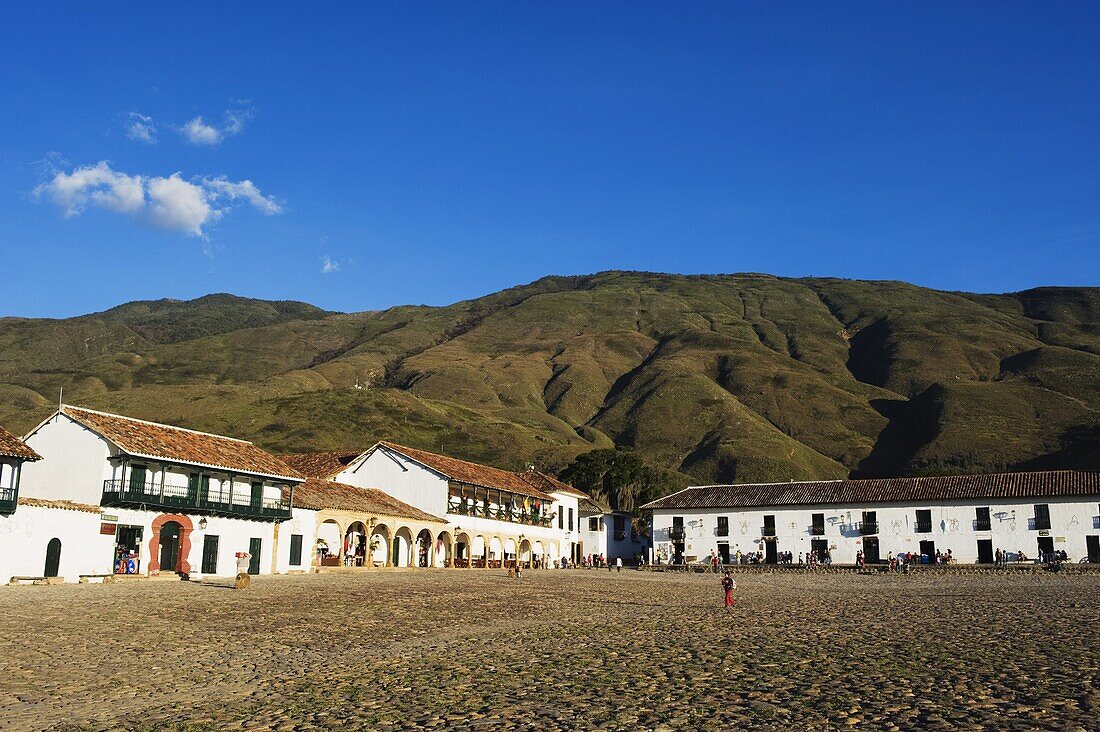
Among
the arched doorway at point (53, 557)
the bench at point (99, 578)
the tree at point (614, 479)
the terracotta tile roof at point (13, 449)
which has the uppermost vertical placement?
the tree at point (614, 479)

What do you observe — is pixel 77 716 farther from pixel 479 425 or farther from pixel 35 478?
pixel 479 425

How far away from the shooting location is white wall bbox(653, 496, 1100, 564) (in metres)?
56.8

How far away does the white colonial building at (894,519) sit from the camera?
57.2 m

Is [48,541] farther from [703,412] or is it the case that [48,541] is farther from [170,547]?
[703,412]

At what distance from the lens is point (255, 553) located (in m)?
40.9

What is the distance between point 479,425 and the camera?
136m

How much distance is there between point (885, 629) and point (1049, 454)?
379 ft

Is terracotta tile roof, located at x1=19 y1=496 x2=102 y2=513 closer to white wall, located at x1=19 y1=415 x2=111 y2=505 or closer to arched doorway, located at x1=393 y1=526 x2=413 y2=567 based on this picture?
white wall, located at x1=19 y1=415 x2=111 y2=505

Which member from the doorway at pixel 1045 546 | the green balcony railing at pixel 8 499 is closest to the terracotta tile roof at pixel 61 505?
the green balcony railing at pixel 8 499

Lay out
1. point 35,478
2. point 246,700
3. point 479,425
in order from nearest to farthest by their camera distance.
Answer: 1. point 246,700
2. point 35,478
3. point 479,425

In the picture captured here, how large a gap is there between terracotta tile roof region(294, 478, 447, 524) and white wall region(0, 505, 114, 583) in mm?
10228

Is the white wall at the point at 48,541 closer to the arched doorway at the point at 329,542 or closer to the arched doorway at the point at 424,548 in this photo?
the arched doorway at the point at 329,542

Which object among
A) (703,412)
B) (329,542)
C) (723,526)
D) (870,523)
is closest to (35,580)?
(329,542)

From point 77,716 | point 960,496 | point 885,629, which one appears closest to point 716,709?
point 77,716
